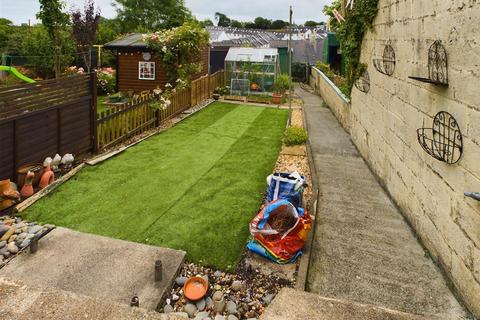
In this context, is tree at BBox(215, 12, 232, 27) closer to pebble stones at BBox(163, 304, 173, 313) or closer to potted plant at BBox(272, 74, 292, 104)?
potted plant at BBox(272, 74, 292, 104)

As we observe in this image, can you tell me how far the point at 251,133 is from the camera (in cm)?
1371

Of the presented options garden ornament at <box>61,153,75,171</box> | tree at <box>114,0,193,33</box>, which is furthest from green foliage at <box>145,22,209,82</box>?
tree at <box>114,0,193,33</box>

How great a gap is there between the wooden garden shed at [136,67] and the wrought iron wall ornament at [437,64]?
16.2 metres

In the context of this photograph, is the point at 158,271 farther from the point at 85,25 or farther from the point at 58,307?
the point at 85,25

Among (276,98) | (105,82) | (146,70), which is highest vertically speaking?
(146,70)

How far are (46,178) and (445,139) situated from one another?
25.1ft

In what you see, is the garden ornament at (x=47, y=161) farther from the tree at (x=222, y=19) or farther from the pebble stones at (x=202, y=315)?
the tree at (x=222, y=19)

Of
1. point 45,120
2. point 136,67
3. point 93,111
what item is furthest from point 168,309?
point 136,67

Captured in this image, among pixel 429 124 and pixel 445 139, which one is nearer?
pixel 445 139

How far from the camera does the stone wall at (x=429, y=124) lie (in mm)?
4520

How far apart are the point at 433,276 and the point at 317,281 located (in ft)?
5.53

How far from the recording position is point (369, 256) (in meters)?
5.72

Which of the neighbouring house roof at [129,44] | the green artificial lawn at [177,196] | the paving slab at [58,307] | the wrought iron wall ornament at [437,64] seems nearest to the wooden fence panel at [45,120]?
the green artificial lawn at [177,196]

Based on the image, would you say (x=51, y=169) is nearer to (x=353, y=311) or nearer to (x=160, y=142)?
(x=160, y=142)
